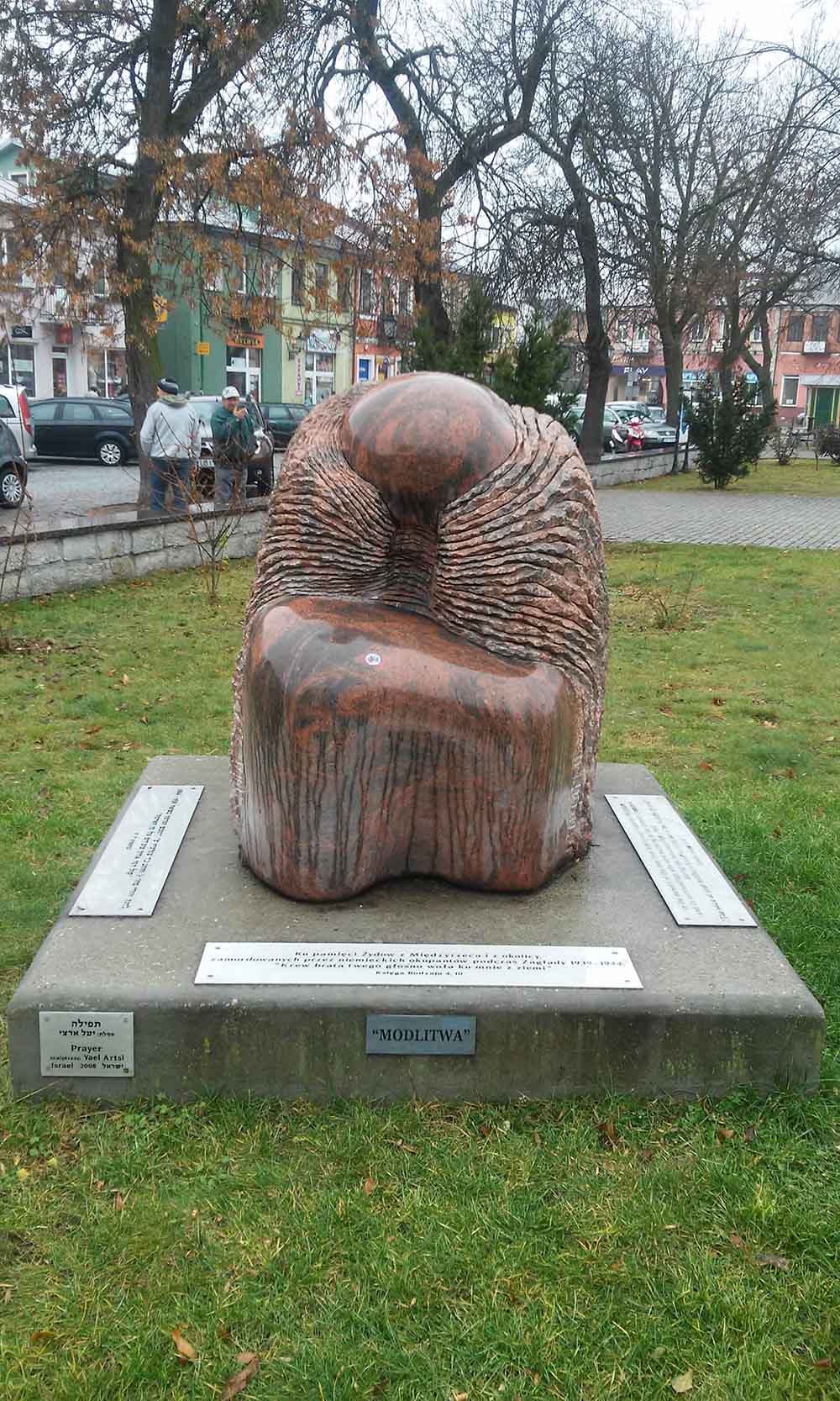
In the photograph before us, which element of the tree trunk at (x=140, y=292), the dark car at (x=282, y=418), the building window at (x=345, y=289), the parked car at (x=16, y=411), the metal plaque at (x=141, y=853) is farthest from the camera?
the dark car at (x=282, y=418)

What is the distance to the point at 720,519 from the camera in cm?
1791

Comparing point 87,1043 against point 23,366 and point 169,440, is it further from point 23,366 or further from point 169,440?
point 23,366

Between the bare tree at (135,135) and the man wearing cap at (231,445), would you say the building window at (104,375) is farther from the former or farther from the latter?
the man wearing cap at (231,445)

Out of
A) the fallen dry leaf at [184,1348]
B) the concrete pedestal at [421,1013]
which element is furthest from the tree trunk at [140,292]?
the fallen dry leaf at [184,1348]

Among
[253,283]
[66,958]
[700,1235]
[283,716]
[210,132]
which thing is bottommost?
[700,1235]

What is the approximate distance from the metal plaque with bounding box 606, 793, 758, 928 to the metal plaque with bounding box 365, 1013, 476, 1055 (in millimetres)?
845

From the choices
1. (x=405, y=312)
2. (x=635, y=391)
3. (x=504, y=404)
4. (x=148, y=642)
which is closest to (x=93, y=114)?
(x=405, y=312)

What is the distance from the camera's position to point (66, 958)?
3229 mm

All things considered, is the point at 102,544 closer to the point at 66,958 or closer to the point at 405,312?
the point at 66,958

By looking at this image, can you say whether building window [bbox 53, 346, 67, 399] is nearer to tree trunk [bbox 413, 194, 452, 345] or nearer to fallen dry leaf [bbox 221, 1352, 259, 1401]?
tree trunk [bbox 413, 194, 452, 345]

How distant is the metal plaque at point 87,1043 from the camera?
307cm

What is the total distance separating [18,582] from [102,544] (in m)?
1.26

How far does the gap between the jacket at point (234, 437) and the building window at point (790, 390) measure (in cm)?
6119

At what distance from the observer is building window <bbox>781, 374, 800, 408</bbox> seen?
221 feet
